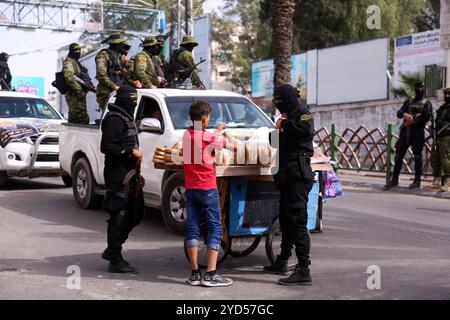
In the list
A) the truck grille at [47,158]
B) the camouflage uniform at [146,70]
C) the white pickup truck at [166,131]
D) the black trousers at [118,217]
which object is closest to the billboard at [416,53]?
the camouflage uniform at [146,70]

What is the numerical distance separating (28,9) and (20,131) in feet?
75.0

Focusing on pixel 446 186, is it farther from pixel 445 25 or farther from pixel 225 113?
pixel 445 25

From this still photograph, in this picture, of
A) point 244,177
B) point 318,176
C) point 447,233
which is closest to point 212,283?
point 244,177

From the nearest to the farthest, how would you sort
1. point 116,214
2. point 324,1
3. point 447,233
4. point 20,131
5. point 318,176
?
point 116,214 < point 318,176 < point 447,233 < point 20,131 < point 324,1

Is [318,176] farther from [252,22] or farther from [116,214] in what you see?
[252,22]

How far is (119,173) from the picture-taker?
664 centimetres

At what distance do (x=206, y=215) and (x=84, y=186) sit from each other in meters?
4.92

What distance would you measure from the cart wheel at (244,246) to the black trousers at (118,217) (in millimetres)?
1205

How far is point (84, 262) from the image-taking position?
7.19 metres

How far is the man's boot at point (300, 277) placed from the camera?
6.18 metres

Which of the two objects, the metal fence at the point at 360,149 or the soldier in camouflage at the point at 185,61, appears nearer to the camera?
A: the soldier in camouflage at the point at 185,61

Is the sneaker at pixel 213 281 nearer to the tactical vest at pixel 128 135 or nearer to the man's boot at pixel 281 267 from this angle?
the man's boot at pixel 281 267

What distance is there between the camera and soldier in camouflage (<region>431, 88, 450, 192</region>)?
13391 mm

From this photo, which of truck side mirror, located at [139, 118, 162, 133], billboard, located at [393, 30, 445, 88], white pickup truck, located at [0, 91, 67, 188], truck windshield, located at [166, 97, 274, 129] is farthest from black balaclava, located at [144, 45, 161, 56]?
billboard, located at [393, 30, 445, 88]
